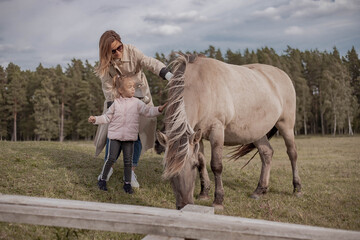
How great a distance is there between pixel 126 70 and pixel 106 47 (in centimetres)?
64

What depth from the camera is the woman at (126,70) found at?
5383 millimetres

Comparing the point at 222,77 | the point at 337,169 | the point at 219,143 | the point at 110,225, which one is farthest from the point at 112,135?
the point at 337,169

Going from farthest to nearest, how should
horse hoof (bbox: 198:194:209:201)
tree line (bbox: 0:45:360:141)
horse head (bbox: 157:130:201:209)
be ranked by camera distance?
1. tree line (bbox: 0:45:360:141)
2. horse hoof (bbox: 198:194:209:201)
3. horse head (bbox: 157:130:201:209)

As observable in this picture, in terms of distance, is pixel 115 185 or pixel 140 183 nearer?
pixel 115 185

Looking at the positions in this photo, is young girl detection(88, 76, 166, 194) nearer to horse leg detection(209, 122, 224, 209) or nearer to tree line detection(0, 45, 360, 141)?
horse leg detection(209, 122, 224, 209)

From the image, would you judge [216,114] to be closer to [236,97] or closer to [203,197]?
[236,97]

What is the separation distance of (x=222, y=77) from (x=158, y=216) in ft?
12.7

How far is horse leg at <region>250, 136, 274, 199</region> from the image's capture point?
22.5ft

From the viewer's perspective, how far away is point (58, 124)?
169ft

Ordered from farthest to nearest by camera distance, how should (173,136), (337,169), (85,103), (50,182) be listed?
(85,103), (337,169), (50,182), (173,136)

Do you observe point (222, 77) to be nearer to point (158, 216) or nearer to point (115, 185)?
point (115, 185)

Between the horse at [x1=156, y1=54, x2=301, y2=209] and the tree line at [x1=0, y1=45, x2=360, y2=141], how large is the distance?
3503cm

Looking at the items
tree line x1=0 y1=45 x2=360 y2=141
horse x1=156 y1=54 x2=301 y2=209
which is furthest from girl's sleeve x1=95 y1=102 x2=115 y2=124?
tree line x1=0 y1=45 x2=360 y2=141

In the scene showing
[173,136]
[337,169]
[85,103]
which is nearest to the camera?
[173,136]
